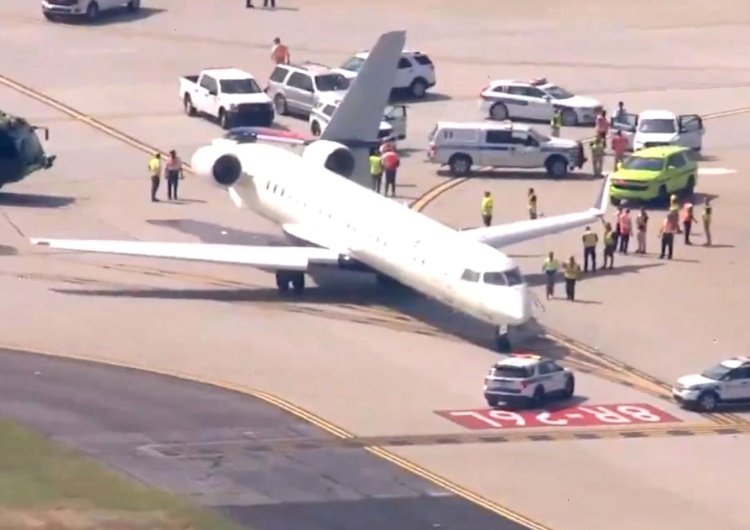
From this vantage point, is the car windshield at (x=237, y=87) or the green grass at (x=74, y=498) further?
the car windshield at (x=237, y=87)

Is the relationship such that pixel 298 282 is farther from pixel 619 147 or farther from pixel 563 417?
pixel 619 147

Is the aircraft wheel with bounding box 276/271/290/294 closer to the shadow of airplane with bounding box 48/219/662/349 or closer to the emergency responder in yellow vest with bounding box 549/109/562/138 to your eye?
the shadow of airplane with bounding box 48/219/662/349

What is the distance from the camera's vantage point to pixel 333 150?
69.8m

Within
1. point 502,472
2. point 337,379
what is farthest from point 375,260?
point 502,472

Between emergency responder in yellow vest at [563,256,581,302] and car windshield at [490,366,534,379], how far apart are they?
36.0ft

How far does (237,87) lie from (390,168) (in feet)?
38.8

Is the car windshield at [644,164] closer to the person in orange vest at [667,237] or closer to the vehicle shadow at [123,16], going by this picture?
the person in orange vest at [667,237]

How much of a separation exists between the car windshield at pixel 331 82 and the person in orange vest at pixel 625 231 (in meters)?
20.7

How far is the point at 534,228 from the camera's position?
2680 inches

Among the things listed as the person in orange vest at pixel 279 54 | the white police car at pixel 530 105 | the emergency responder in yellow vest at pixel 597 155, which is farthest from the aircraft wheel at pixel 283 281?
the person in orange vest at pixel 279 54

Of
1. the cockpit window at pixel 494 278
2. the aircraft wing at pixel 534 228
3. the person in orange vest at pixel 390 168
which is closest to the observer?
the cockpit window at pixel 494 278

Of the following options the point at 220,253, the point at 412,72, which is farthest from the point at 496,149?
the point at 220,253

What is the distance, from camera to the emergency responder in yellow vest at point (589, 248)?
67.4 metres

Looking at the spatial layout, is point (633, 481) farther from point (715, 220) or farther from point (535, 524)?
point (715, 220)
